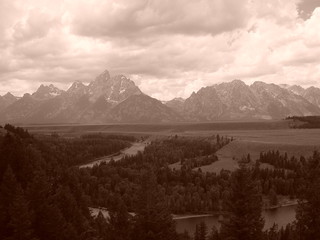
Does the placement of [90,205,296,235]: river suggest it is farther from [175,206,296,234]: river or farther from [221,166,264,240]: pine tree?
[221,166,264,240]: pine tree

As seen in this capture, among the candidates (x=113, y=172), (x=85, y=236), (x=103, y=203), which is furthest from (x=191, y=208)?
(x=85, y=236)

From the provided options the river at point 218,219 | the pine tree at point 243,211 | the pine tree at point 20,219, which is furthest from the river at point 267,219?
the pine tree at point 20,219

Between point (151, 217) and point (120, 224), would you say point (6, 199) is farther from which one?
point (151, 217)

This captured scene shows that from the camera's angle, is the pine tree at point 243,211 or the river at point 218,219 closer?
the pine tree at point 243,211

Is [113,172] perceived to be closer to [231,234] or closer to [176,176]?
[176,176]

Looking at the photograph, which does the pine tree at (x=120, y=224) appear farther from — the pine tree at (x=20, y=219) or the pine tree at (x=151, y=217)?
the pine tree at (x=20, y=219)

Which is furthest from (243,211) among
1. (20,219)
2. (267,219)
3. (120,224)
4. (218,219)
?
(267,219)
